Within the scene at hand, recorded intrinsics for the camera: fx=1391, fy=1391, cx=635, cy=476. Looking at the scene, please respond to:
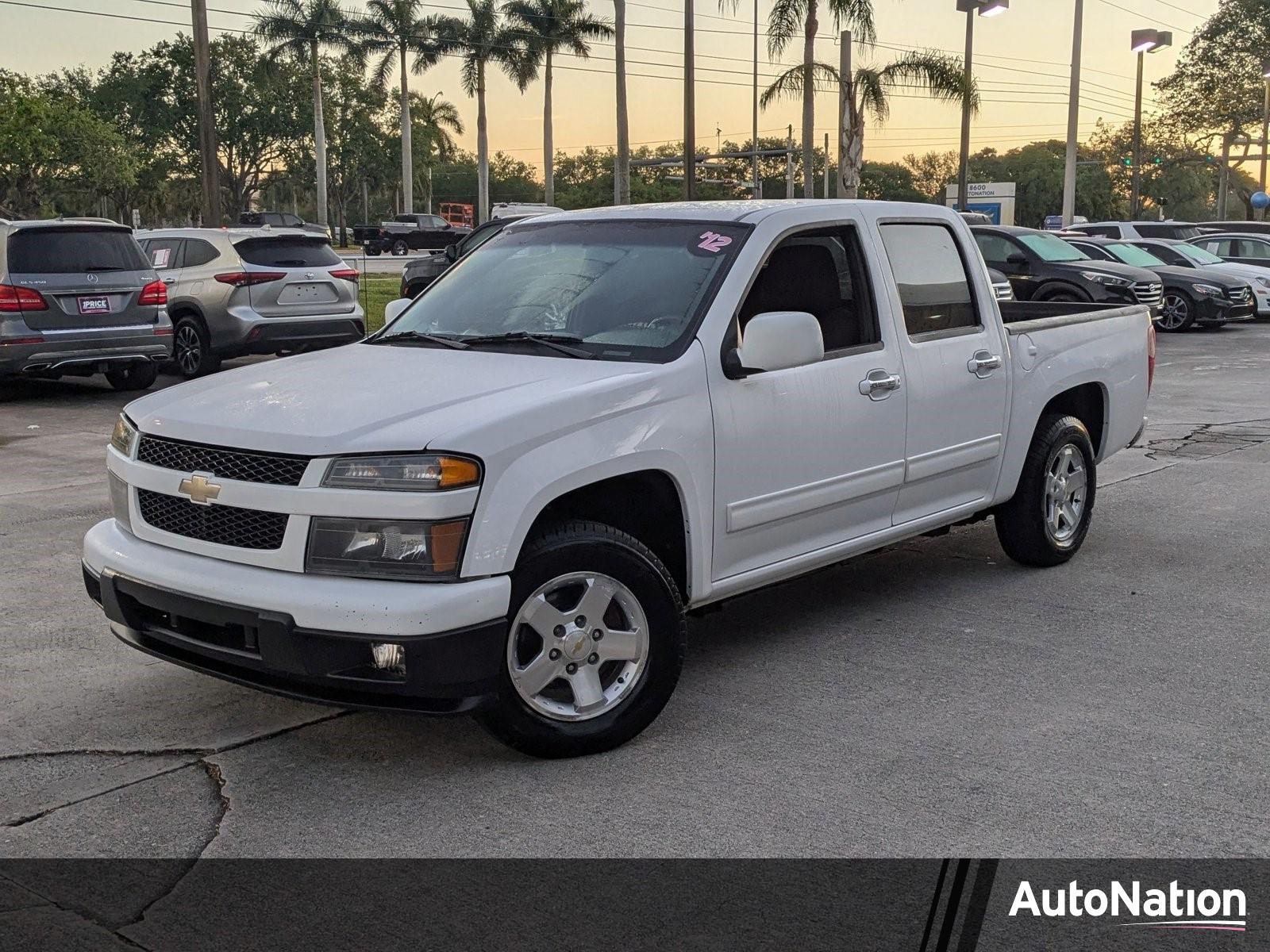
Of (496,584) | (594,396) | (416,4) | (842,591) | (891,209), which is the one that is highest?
(416,4)

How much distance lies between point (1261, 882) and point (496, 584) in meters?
2.19

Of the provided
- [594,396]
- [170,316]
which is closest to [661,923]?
[594,396]

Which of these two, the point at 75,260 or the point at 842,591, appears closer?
the point at 842,591

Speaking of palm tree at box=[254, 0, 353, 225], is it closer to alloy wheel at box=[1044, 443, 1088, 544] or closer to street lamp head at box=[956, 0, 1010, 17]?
street lamp head at box=[956, 0, 1010, 17]

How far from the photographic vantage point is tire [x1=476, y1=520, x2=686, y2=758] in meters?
4.24

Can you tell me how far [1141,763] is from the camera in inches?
171

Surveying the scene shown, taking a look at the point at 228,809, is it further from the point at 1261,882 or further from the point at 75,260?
the point at 75,260

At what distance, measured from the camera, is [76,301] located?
1326cm

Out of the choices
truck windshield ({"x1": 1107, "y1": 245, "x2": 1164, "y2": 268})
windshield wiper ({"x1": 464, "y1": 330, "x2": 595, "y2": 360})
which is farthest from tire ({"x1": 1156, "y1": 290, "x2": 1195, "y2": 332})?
windshield wiper ({"x1": 464, "y1": 330, "x2": 595, "y2": 360})

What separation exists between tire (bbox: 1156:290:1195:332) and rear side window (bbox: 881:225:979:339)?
55.7ft

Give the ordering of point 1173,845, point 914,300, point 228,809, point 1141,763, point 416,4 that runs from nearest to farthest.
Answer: point 1173,845 → point 228,809 → point 1141,763 → point 914,300 → point 416,4

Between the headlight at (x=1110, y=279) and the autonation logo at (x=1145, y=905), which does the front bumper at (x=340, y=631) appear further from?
the headlight at (x=1110, y=279)

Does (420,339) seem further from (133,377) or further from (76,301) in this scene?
(133,377)

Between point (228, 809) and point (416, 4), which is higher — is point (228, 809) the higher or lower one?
A: the lower one
